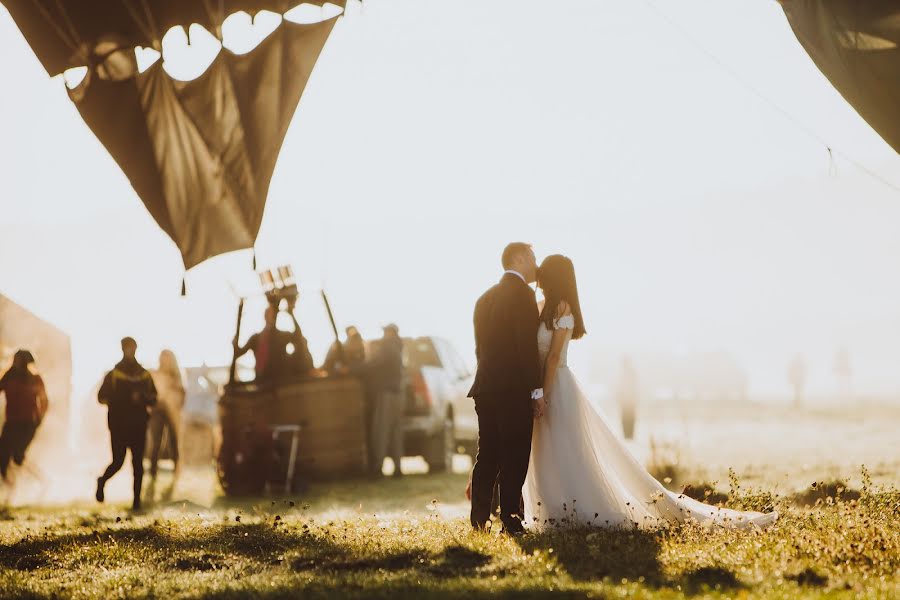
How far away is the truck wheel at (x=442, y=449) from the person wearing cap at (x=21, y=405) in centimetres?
577

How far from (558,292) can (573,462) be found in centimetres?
138

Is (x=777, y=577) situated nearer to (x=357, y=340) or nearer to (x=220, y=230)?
(x=220, y=230)

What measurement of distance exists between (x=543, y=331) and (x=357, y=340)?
9.11 meters

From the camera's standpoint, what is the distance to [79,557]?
1053cm

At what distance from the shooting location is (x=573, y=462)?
10750 mm

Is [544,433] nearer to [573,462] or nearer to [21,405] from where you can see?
[573,462]

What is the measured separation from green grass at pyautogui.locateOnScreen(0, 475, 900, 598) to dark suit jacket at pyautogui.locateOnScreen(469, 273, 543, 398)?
1.18 meters

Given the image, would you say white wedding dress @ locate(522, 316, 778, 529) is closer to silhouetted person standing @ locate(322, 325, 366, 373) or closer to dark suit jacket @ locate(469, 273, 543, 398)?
dark suit jacket @ locate(469, 273, 543, 398)

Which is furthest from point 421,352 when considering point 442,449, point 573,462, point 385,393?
point 573,462

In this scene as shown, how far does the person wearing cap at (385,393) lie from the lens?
18.8 metres

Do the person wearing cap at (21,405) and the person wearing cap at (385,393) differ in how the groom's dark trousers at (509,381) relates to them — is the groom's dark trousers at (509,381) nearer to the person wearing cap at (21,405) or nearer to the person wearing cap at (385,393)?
the person wearing cap at (385,393)

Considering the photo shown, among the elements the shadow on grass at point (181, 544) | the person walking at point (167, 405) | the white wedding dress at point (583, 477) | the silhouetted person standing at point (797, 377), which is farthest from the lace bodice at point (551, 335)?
the silhouetted person standing at point (797, 377)

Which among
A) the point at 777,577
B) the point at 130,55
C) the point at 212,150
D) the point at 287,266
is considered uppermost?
the point at 130,55

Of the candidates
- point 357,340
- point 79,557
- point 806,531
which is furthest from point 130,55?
point 806,531
